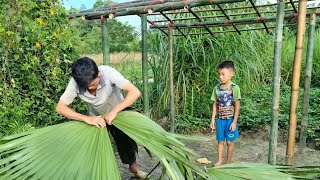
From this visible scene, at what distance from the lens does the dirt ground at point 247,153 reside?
4.63m

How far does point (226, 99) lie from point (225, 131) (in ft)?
1.25

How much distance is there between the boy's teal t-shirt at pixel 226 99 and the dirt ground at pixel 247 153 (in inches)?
40.5

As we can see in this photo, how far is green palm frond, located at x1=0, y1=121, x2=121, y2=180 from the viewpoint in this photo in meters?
1.75

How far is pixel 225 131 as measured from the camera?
405 cm

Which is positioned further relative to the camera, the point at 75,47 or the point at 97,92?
the point at 75,47

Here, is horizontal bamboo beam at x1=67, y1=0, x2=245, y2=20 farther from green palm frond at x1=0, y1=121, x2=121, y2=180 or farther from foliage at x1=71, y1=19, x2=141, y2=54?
foliage at x1=71, y1=19, x2=141, y2=54

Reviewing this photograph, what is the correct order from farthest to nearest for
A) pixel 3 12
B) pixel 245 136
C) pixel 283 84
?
pixel 283 84, pixel 245 136, pixel 3 12

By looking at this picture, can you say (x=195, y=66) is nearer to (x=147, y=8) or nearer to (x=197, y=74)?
(x=197, y=74)

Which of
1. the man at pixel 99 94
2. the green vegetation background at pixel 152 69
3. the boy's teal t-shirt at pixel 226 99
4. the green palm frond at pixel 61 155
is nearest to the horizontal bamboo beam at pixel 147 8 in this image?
the green vegetation background at pixel 152 69

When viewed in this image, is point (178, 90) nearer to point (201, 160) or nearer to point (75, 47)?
point (201, 160)

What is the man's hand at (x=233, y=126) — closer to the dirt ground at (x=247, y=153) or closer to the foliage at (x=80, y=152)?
the dirt ground at (x=247, y=153)

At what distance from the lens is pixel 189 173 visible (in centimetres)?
184

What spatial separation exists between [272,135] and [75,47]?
2.44m

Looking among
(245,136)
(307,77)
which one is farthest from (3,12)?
(245,136)
